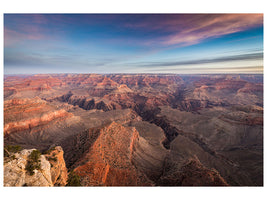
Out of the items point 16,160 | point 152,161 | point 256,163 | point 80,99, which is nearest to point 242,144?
point 256,163

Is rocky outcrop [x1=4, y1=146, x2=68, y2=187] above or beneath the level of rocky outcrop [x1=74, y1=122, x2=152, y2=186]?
above

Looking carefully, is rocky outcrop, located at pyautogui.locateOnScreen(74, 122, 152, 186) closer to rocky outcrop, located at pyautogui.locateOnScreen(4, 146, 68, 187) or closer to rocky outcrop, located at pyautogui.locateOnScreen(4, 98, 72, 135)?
rocky outcrop, located at pyautogui.locateOnScreen(4, 146, 68, 187)

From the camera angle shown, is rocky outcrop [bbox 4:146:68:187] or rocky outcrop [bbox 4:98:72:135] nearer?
rocky outcrop [bbox 4:146:68:187]

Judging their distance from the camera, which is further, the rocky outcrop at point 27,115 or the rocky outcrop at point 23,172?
the rocky outcrop at point 27,115

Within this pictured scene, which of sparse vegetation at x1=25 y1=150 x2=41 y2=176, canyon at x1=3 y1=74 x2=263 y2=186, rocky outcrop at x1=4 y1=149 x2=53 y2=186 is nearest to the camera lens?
rocky outcrop at x1=4 y1=149 x2=53 y2=186

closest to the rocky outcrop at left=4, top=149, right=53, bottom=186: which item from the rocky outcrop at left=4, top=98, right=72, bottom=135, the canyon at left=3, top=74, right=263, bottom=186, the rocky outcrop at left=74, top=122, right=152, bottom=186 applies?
the canyon at left=3, top=74, right=263, bottom=186

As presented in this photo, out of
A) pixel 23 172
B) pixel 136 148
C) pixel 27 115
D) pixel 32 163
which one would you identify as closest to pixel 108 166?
pixel 32 163

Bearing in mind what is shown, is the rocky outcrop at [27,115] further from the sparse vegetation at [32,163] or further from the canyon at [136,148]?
the sparse vegetation at [32,163]

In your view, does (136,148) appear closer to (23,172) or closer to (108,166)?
(108,166)

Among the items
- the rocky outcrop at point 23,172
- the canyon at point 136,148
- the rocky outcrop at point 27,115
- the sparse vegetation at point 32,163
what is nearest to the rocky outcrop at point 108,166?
the canyon at point 136,148

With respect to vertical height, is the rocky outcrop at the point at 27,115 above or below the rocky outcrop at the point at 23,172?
below

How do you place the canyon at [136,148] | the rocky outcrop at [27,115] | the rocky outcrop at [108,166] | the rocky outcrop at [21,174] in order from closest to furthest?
1. the rocky outcrop at [21,174]
2. the canyon at [136,148]
3. the rocky outcrop at [108,166]
4. the rocky outcrop at [27,115]
